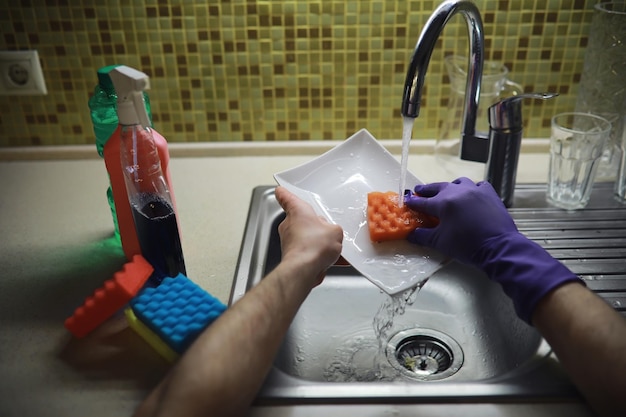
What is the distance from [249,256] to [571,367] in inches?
21.0

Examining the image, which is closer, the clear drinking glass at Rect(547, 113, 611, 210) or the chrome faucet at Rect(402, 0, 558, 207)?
the chrome faucet at Rect(402, 0, 558, 207)

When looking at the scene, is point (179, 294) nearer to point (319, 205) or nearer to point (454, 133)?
point (319, 205)


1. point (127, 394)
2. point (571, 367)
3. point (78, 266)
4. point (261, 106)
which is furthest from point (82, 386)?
point (261, 106)

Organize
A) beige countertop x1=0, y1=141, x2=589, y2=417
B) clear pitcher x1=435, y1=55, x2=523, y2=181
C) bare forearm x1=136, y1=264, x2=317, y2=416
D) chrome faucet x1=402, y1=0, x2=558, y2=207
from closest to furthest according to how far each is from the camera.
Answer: bare forearm x1=136, y1=264, x2=317, y2=416 < beige countertop x1=0, y1=141, x2=589, y2=417 < chrome faucet x1=402, y1=0, x2=558, y2=207 < clear pitcher x1=435, y1=55, x2=523, y2=181

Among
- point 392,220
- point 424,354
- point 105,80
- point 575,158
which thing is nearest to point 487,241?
point 392,220

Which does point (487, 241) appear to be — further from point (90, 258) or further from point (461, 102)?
point (90, 258)

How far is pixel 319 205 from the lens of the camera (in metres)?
1.12

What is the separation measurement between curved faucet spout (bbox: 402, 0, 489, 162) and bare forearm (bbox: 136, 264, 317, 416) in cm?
34

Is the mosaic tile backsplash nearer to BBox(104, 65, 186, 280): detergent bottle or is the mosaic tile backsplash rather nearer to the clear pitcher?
the clear pitcher

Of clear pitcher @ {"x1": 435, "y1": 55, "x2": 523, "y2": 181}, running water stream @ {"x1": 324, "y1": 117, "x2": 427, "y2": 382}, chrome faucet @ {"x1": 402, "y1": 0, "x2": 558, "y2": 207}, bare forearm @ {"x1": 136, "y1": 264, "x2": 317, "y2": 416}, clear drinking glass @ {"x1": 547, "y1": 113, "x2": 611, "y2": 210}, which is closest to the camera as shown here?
bare forearm @ {"x1": 136, "y1": 264, "x2": 317, "y2": 416}

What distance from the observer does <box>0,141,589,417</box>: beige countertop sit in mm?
798

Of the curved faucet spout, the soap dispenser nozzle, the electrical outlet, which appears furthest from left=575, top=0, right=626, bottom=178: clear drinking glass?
the electrical outlet

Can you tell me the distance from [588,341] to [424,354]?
14.0 inches

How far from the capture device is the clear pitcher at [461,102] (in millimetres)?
1330
